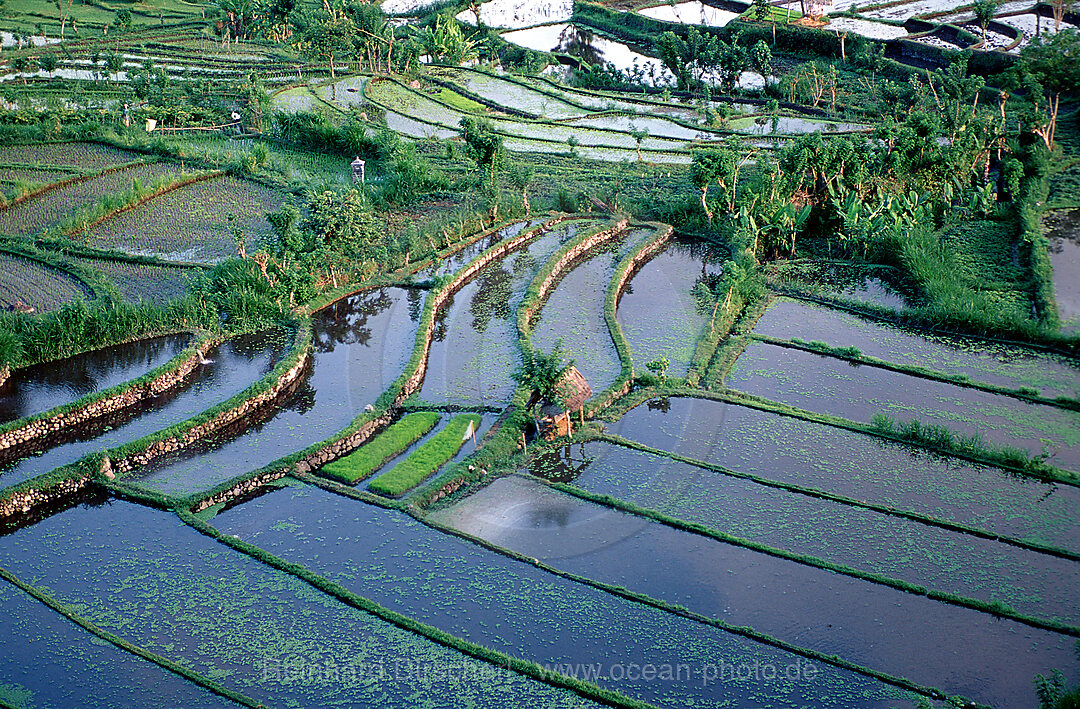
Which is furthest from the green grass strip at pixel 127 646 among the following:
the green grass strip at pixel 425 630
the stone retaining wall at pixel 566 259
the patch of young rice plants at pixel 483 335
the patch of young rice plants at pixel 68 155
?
the patch of young rice plants at pixel 68 155

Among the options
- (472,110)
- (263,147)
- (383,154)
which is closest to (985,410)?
(383,154)

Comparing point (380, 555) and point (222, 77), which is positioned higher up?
point (222, 77)

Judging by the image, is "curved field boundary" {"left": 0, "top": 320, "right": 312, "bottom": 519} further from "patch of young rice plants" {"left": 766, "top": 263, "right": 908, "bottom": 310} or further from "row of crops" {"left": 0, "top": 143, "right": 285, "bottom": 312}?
"patch of young rice plants" {"left": 766, "top": 263, "right": 908, "bottom": 310}

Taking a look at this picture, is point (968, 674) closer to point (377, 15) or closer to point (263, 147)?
point (263, 147)

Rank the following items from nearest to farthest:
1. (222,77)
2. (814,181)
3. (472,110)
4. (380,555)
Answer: (380,555) → (814,181) → (472,110) → (222,77)

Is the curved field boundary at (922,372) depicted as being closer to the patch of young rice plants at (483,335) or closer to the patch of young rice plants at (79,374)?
the patch of young rice plants at (483,335)

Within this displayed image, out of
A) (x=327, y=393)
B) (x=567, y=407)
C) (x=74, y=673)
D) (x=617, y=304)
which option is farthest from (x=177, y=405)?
(x=617, y=304)

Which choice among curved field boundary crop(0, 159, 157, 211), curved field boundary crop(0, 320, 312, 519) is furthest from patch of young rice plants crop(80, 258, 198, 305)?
curved field boundary crop(0, 159, 157, 211)
